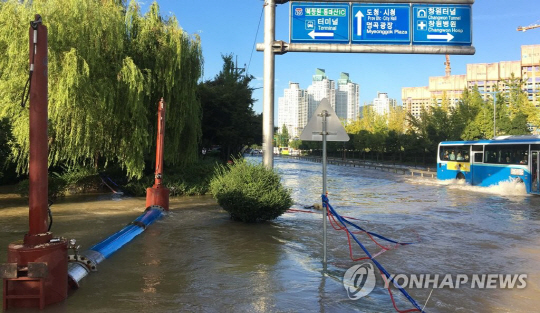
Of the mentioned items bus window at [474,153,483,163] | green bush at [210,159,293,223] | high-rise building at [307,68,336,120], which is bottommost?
green bush at [210,159,293,223]

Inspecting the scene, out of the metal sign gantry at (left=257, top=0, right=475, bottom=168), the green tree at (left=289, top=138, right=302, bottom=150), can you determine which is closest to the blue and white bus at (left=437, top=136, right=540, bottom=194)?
the metal sign gantry at (left=257, top=0, right=475, bottom=168)

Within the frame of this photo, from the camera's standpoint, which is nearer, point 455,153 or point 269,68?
Answer: point 269,68

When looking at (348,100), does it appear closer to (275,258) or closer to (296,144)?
(296,144)

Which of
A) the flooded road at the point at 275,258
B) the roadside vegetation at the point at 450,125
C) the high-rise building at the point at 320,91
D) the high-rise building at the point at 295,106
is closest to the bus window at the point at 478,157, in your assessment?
the flooded road at the point at 275,258

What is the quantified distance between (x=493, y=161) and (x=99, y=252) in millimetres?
22390

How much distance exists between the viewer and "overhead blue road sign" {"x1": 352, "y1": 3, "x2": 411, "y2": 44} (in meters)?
12.7

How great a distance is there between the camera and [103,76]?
48.9 ft

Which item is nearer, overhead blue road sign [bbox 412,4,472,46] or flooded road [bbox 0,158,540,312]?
flooded road [bbox 0,158,540,312]

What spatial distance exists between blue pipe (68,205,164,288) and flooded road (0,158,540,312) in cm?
15

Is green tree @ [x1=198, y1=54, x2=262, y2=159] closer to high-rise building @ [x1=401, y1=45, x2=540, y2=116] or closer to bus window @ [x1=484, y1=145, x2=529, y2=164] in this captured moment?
bus window @ [x1=484, y1=145, x2=529, y2=164]

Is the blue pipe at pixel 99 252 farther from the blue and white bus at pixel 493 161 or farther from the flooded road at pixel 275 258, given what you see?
the blue and white bus at pixel 493 161

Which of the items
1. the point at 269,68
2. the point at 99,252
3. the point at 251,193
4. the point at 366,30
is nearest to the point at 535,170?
the point at 366,30

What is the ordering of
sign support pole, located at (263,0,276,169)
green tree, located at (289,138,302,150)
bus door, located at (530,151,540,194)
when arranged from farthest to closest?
green tree, located at (289,138,302,150) < bus door, located at (530,151,540,194) < sign support pole, located at (263,0,276,169)

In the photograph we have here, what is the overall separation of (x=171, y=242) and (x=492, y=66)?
372ft
